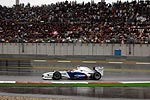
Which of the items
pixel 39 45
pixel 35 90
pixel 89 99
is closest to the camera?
pixel 89 99

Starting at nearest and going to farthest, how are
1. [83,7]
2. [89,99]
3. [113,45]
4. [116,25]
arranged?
[89,99] → [113,45] → [116,25] → [83,7]

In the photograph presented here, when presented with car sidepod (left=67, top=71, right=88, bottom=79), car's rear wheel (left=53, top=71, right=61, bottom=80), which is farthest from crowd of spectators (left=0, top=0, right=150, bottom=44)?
car's rear wheel (left=53, top=71, right=61, bottom=80)

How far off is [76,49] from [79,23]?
7.81 metres

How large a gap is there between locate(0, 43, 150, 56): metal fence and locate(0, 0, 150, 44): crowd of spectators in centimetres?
82

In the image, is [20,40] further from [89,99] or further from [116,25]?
[89,99]

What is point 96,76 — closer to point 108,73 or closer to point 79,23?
point 108,73

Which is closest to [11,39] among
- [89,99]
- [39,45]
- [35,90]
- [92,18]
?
[39,45]

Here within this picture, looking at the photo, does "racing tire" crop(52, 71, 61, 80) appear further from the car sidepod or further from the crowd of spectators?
the crowd of spectators

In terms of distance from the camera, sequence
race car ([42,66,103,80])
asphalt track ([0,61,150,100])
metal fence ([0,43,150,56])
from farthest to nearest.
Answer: metal fence ([0,43,150,56]) < asphalt track ([0,61,150,100]) < race car ([42,66,103,80])

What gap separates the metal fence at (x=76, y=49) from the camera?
3059 cm

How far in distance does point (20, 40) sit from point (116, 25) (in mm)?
9644

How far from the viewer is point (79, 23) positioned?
39281mm

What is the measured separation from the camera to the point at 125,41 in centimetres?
3191

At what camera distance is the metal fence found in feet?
100
